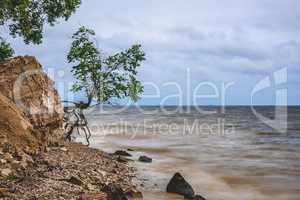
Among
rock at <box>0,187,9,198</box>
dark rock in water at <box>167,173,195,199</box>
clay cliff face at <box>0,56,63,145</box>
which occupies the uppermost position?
clay cliff face at <box>0,56,63,145</box>

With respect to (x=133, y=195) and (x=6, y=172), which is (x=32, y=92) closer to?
(x=6, y=172)

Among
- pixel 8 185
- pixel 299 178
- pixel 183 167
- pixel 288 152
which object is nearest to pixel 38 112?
pixel 8 185

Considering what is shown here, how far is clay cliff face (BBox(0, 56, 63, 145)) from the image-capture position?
60.1 feet

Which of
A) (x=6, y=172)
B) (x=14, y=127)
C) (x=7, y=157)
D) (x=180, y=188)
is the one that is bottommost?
(x=180, y=188)

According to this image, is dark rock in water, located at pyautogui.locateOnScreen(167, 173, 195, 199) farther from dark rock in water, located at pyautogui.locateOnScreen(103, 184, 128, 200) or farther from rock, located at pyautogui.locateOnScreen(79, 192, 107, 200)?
rock, located at pyautogui.locateOnScreen(79, 192, 107, 200)

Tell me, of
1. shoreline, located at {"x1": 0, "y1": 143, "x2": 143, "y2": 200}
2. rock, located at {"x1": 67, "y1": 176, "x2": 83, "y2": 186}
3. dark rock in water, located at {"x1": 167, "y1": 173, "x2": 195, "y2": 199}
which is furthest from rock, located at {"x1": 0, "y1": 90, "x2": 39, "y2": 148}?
dark rock in water, located at {"x1": 167, "y1": 173, "x2": 195, "y2": 199}

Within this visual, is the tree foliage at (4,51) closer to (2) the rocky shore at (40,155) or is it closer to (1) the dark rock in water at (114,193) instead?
(2) the rocky shore at (40,155)

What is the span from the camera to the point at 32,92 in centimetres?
1861

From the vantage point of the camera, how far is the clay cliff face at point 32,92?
18312 mm

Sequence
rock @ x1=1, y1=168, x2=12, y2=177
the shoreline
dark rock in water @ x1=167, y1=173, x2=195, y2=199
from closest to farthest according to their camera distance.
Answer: the shoreline < rock @ x1=1, y1=168, x2=12, y2=177 < dark rock in water @ x1=167, y1=173, x2=195, y2=199

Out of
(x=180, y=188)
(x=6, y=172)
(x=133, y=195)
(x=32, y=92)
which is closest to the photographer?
(x=6, y=172)

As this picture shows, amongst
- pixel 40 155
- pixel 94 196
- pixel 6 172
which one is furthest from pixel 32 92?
pixel 94 196

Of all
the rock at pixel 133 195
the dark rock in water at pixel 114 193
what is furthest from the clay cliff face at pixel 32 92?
the dark rock in water at pixel 114 193

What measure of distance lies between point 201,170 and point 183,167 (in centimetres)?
118
